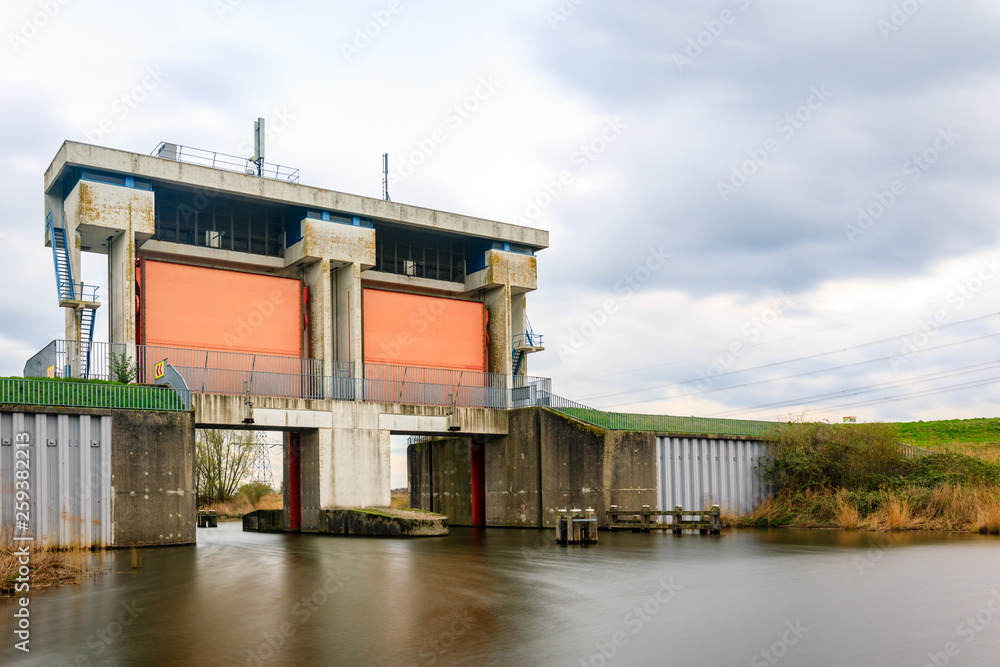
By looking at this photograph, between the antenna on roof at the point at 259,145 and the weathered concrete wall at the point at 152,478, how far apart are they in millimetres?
14265

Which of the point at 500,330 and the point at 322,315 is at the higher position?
the point at 322,315

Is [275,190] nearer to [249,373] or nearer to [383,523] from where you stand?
[249,373]

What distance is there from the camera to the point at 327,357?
1385 inches

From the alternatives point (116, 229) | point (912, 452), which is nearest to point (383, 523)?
point (116, 229)

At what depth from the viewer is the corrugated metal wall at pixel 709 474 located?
36.2 meters

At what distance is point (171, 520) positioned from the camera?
2525 centimetres

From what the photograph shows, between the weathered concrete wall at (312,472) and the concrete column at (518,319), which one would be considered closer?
the weathered concrete wall at (312,472)

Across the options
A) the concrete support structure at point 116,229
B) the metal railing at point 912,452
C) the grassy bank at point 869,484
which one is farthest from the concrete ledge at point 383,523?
the metal railing at point 912,452

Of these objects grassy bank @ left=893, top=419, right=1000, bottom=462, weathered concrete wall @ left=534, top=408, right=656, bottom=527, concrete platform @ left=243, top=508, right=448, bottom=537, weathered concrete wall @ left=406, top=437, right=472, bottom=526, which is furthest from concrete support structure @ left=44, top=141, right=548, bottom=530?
grassy bank @ left=893, top=419, right=1000, bottom=462

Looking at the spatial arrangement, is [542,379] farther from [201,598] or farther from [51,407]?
[201,598]

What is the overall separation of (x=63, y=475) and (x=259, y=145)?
59.9 feet

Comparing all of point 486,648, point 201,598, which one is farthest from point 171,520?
point 486,648

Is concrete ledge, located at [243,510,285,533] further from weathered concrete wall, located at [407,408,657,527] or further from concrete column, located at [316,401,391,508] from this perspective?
weathered concrete wall, located at [407,408,657,527]

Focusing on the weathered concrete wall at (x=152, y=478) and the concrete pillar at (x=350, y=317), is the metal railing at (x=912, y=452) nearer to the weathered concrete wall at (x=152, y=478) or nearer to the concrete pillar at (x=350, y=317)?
the concrete pillar at (x=350, y=317)
